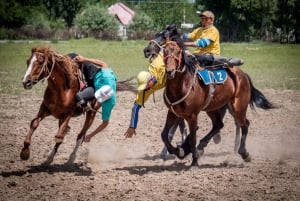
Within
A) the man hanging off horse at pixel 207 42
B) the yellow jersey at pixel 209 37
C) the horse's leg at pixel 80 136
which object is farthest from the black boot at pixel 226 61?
the horse's leg at pixel 80 136

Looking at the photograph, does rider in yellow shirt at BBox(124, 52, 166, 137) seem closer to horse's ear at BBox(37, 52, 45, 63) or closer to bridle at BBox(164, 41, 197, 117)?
bridle at BBox(164, 41, 197, 117)

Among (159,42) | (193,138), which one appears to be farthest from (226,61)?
(193,138)

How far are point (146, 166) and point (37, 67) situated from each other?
2.58 metres

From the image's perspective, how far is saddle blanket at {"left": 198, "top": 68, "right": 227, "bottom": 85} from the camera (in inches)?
378

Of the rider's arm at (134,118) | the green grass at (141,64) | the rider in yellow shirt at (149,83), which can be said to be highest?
the rider in yellow shirt at (149,83)

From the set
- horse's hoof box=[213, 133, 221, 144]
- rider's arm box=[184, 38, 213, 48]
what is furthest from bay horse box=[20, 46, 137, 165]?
horse's hoof box=[213, 133, 221, 144]

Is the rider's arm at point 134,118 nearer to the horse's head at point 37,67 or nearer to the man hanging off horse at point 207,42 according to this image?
the man hanging off horse at point 207,42

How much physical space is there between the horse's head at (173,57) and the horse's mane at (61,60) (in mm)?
1544

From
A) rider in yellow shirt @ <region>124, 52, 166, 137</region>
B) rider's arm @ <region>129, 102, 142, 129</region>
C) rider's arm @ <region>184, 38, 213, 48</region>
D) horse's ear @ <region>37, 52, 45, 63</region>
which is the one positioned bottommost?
rider's arm @ <region>129, 102, 142, 129</region>

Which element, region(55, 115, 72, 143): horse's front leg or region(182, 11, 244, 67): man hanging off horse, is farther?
region(182, 11, 244, 67): man hanging off horse

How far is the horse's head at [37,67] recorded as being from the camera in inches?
332

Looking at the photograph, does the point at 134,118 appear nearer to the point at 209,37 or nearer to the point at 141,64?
the point at 209,37

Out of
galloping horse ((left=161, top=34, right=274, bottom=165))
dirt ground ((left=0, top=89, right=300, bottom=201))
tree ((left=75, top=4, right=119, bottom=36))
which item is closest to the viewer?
dirt ground ((left=0, top=89, right=300, bottom=201))

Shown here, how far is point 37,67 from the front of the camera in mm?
8555
